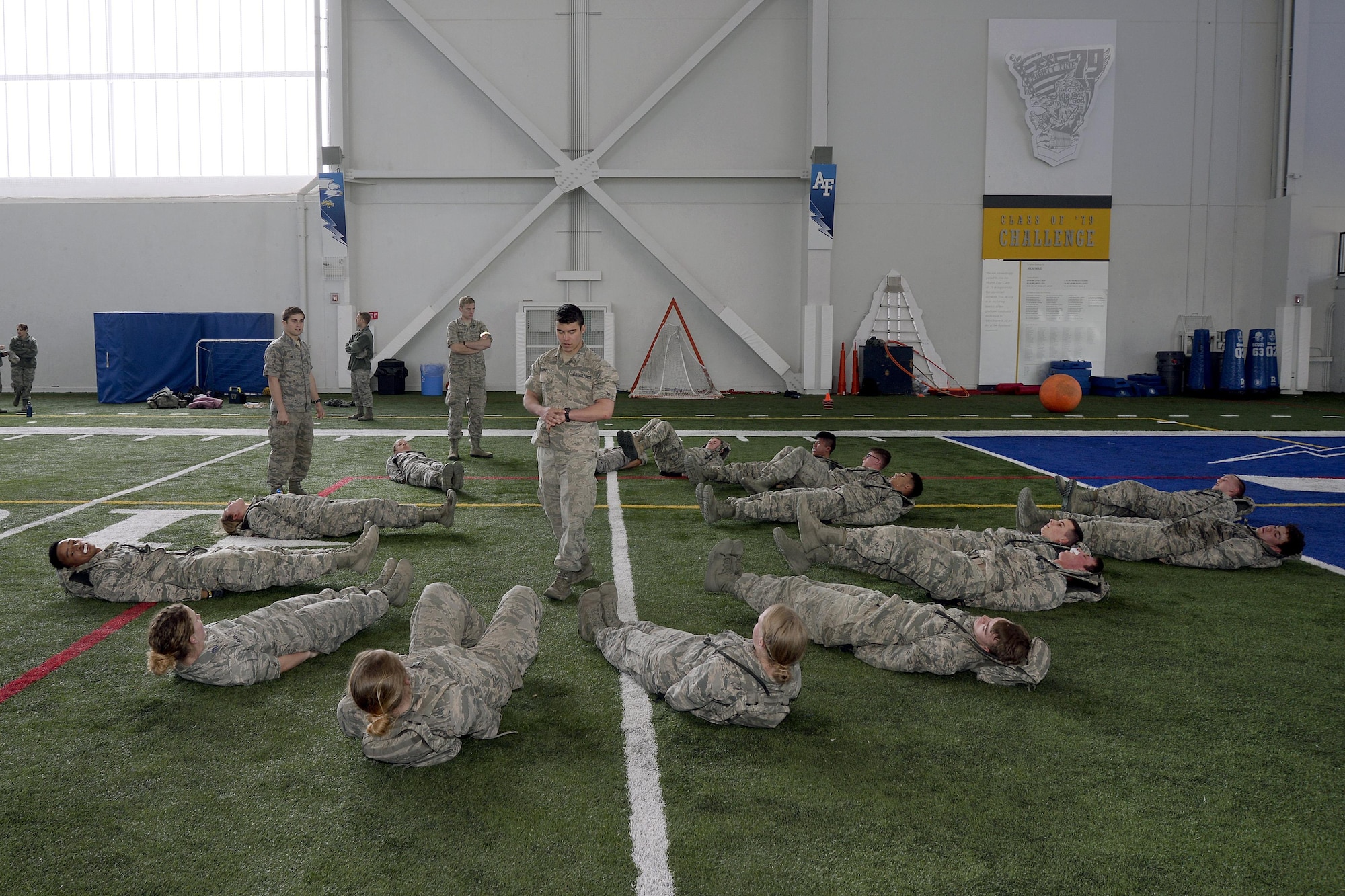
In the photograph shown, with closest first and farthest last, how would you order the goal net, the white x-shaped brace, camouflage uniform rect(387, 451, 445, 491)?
1. camouflage uniform rect(387, 451, 445, 491)
2. the white x-shaped brace
3. the goal net

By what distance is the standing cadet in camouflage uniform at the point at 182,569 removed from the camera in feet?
18.9

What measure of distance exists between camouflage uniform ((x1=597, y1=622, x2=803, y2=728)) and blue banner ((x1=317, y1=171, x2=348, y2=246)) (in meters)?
20.2

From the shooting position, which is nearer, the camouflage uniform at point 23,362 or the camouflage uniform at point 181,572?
the camouflage uniform at point 181,572

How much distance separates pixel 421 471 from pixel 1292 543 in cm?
796

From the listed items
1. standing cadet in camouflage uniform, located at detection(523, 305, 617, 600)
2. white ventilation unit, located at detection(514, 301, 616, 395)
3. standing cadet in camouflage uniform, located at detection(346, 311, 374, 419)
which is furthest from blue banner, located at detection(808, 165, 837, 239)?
standing cadet in camouflage uniform, located at detection(523, 305, 617, 600)

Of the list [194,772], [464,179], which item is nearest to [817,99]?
[464,179]

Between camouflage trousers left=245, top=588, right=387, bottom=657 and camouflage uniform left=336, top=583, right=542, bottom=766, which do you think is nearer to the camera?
camouflage uniform left=336, top=583, right=542, bottom=766

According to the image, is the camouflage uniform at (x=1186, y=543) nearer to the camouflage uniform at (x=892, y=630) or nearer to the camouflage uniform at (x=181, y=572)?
the camouflage uniform at (x=892, y=630)

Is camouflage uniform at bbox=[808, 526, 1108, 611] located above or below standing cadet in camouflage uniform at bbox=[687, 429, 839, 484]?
below

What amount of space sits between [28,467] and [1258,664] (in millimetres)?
12464

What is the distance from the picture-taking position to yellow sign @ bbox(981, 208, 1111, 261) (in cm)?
2270

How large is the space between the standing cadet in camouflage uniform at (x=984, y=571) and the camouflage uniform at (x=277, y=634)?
296 cm

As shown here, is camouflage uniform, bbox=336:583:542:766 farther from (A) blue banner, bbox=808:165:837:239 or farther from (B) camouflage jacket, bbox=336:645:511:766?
(A) blue banner, bbox=808:165:837:239

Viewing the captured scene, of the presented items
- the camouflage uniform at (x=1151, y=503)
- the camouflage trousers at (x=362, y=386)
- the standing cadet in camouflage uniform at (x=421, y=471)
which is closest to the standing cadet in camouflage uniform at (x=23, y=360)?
the camouflage trousers at (x=362, y=386)
